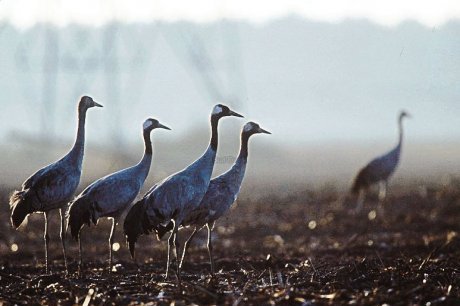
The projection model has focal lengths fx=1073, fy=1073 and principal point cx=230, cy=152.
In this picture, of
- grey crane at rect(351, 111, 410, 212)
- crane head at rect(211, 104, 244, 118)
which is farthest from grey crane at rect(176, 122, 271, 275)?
grey crane at rect(351, 111, 410, 212)

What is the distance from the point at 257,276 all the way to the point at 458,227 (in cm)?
779

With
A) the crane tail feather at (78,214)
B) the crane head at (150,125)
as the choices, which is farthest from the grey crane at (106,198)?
the crane head at (150,125)

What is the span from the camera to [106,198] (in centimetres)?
1152

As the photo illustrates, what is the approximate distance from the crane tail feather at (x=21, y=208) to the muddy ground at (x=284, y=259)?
563 millimetres

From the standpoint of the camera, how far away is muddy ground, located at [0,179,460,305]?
29.2 ft

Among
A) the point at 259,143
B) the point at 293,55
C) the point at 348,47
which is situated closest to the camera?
the point at 259,143

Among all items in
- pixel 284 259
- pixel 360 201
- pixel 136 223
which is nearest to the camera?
pixel 136 223

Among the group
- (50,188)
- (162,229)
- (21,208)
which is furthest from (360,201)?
(21,208)

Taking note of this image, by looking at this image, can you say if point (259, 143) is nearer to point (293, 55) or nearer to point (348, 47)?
point (348, 47)

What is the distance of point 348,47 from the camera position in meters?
133

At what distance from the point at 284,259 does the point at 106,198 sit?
2460mm

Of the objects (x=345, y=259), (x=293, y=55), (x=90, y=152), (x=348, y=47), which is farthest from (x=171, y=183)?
(x=293, y=55)

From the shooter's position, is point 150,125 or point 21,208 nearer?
point 21,208

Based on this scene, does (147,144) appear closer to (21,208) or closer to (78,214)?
(78,214)
